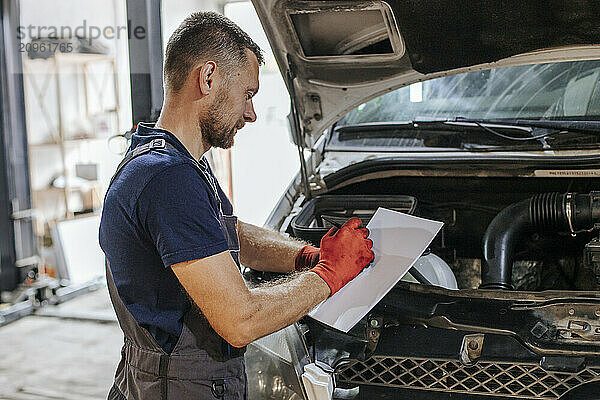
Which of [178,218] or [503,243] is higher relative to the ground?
[178,218]

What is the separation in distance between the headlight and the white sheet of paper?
0.11m

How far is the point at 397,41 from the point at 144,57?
1745 millimetres

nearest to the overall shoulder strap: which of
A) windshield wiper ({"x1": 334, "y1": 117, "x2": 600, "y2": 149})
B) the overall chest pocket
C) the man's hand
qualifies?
the man's hand

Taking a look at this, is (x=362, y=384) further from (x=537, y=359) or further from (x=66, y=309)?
(x=66, y=309)

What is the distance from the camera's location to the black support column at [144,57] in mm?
3344

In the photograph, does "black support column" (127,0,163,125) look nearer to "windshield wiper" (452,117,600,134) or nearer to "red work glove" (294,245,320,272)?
"windshield wiper" (452,117,600,134)

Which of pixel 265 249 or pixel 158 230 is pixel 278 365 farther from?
pixel 158 230

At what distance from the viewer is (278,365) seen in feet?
5.65

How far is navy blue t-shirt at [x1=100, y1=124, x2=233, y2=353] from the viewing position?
1308mm

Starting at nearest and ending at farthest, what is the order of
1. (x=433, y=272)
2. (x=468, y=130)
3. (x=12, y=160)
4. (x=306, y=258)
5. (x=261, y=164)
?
(x=306, y=258), (x=433, y=272), (x=468, y=130), (x=12, y=160), (x=261, y=164)

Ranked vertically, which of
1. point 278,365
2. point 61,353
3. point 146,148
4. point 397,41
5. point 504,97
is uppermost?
point 397,41

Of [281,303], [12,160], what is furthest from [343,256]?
[12,160]

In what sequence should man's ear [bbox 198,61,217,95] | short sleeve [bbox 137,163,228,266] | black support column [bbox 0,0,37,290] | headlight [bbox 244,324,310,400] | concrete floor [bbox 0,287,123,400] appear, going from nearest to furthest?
short sleeve [bbox 137,163,228,266] < man's ear [bbox 198,61,217,95] < headlight [bbox 244,324,310,400] < concrete floor [bbox 0,287,123,400] < black support column [bbox 0,0,37,290]

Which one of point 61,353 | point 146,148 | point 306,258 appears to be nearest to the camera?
point 146,148
